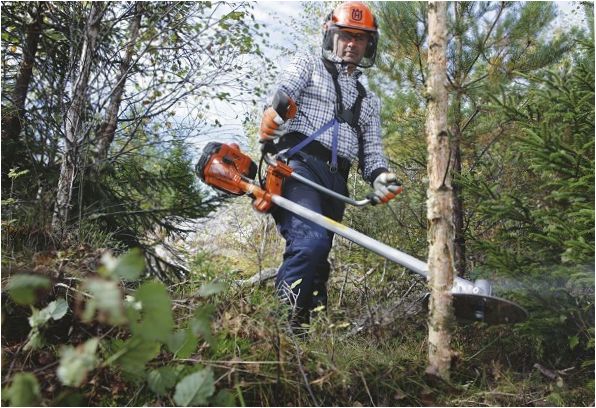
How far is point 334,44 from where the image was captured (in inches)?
146

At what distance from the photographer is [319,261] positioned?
3434 mm

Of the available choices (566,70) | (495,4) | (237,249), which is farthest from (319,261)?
(495,4)

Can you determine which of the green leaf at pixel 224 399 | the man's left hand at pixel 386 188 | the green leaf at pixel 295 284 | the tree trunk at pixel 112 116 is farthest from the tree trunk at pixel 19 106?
the green leaf at pixel 224 399

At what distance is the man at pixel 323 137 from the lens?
342cm

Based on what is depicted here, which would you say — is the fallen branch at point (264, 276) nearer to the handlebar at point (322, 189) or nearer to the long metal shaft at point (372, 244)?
the long metal shaft at point (372, 244)

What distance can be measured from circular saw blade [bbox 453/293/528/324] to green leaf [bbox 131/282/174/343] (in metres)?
1.61

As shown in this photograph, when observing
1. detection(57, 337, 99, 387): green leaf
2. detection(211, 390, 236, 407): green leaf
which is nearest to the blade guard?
detection(211, 390, 236, 407): green leaf

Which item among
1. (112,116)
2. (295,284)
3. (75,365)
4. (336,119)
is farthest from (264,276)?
(75,365)

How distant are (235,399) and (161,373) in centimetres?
37

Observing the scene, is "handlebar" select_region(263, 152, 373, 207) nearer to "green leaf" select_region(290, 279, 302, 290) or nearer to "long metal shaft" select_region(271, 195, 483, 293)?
"long metal shaft" select_region(271, 195, 483, 293)

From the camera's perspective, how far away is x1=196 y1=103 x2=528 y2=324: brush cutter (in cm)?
283

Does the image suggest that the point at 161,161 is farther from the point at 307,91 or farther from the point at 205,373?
the point at 205,373

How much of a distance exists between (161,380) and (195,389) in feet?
0.63

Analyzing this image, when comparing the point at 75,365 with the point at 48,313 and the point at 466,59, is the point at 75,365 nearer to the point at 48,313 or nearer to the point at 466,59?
the point at 48,313
